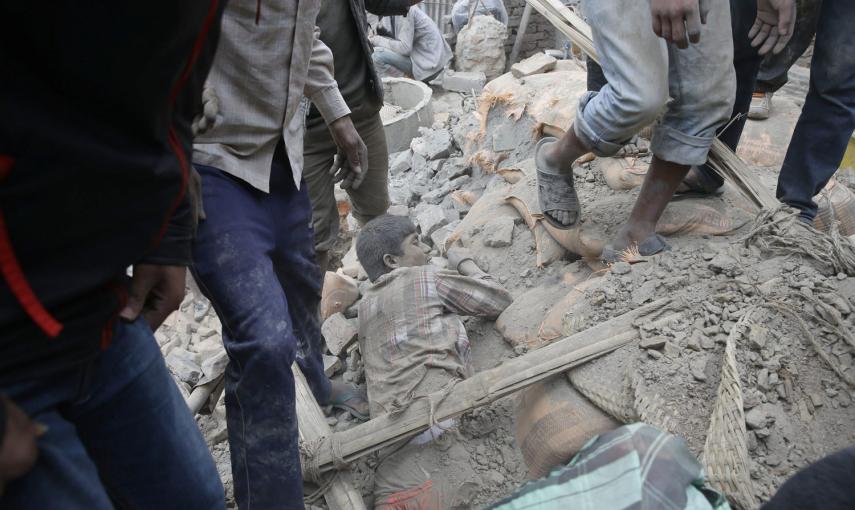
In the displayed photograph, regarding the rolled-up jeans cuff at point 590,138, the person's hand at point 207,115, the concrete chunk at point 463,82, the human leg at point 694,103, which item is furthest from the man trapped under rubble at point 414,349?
the concrete chunk at point 463,82

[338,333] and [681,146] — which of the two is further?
[338,333]

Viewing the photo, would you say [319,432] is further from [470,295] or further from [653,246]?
[653,246]

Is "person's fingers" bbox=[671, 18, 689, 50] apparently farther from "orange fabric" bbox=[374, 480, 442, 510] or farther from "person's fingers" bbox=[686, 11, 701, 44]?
"orange fabric" bbox=[374, 480, 442, 510]

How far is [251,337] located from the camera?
69.2 inches

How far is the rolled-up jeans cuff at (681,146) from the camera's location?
236 cm

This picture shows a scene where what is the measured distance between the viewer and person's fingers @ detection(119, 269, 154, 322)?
120 cm

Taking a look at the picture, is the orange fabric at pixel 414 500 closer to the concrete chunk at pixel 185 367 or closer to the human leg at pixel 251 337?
the human leg at pixel 251 337

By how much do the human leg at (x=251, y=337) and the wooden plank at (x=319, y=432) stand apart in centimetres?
28

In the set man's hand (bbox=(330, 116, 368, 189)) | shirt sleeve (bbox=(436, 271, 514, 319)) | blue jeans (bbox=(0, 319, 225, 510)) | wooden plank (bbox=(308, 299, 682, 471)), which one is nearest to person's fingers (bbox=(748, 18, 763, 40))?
wooden plank (bbox=(308, 299, 682, 471))

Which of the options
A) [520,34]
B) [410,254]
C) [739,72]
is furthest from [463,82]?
[739,72]

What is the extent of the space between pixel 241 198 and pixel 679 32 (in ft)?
4.66

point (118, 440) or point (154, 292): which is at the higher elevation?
point (154, 292)

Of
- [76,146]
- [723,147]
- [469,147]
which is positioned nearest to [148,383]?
[76,146]

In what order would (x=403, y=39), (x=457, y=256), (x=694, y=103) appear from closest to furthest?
(x=694, y=103) → (x=457, y=256) → (x=403, y=39)
